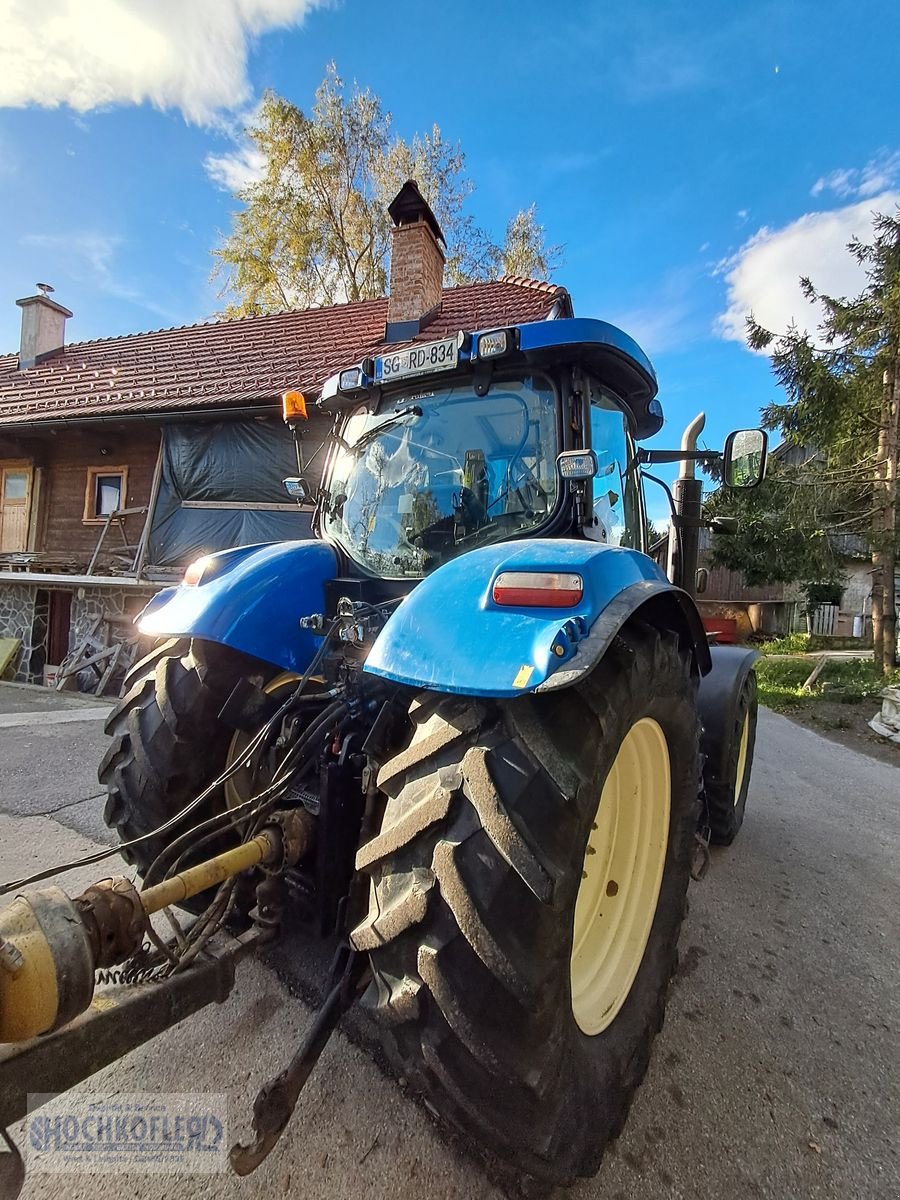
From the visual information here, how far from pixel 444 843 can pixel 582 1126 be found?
0.71m

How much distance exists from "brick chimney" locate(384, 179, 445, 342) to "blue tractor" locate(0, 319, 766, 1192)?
24.3ft

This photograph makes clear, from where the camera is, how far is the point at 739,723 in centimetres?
313

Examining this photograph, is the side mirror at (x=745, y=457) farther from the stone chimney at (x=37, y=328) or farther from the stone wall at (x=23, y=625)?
the stone chimney at (x=37, y=328)

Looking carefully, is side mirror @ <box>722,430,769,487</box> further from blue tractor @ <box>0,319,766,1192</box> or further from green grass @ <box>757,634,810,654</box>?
green grass @ <box>757,634,810,654</box>

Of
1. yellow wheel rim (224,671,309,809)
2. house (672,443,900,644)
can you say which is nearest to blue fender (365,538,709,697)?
yellow wheel rim (224,671,309,809)

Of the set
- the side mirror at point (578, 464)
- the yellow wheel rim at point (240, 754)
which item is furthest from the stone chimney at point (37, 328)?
the side mirror at point (578, 464)

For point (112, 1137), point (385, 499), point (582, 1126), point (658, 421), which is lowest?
point (112, 1137)

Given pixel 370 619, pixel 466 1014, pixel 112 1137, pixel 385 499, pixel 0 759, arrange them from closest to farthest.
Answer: pixel 466 1014 → pixel 112 1137 → pixel 370 619 → pixel 385 499 → pixel 0 759

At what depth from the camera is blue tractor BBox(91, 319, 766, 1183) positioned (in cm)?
113

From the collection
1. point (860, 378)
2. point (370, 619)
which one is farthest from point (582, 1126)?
point (860, 378)

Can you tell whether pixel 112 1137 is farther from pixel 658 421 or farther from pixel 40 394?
pixel 40 394

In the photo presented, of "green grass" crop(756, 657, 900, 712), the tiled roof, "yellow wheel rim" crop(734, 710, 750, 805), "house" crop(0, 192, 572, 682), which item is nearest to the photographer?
"yellow wheel rim" crop(734, 710, 750, 805)

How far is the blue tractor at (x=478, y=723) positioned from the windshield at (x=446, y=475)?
0.03 feet


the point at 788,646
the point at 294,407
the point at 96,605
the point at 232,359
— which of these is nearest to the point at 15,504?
the point at 96,605
